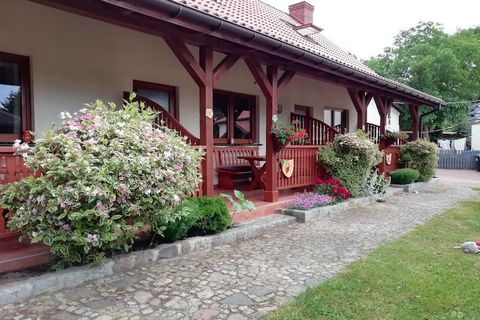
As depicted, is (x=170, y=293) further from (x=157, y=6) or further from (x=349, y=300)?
(x=157, y=6)

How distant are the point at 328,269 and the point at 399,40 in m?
32.1

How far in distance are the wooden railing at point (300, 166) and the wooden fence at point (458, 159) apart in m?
17.4

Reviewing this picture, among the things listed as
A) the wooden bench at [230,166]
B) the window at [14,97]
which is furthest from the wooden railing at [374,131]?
the window at [14,97]

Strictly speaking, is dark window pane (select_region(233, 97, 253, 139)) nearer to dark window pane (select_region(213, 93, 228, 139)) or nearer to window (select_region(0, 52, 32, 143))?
dark window pane (select_region(213, 93, 228, 139))

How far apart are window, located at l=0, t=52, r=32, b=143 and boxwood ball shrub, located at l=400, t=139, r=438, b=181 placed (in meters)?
10.0

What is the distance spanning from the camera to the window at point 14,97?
16.3 ft

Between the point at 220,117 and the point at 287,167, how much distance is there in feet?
7.65

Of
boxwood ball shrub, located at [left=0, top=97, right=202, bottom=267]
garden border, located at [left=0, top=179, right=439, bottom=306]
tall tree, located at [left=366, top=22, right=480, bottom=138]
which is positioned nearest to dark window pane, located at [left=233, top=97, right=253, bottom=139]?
garden border, located at [left=0, top=179, right=439, bottom=306]

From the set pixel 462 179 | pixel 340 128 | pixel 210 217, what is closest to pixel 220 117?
pixel 210 217

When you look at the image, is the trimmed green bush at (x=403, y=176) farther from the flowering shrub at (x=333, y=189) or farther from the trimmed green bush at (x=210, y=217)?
the trimmed green bush at (x=210, y=217)

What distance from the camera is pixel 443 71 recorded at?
24141 mm

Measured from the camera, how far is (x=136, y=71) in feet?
20.8

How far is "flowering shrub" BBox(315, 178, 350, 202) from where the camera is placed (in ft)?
23.0

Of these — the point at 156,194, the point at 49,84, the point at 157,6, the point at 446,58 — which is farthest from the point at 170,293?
the point at 446,58
